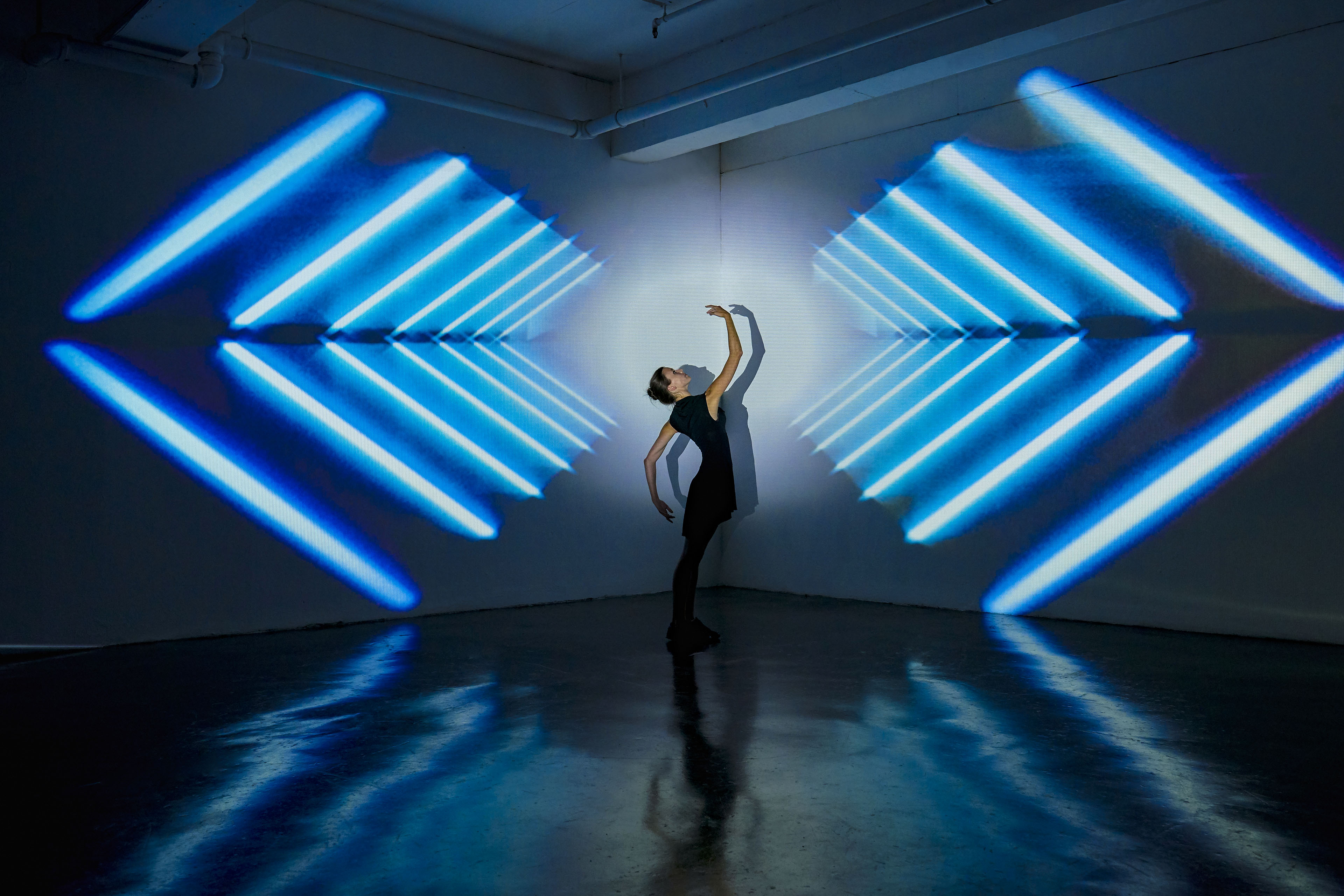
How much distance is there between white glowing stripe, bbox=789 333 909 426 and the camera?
20.3 feet

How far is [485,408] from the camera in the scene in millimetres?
5945

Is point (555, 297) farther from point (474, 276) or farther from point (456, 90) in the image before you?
point (456, 90)

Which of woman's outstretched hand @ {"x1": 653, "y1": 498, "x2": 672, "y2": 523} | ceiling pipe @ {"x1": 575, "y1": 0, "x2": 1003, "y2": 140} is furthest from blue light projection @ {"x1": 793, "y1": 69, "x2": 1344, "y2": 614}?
woman's outstretched hand @ {"x1": 653, "y1": 498, "x2": 672, "y2": 523}

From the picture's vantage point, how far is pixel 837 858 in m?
2.07

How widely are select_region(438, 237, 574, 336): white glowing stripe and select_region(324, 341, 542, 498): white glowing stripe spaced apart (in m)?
0.44

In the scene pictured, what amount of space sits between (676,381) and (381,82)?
2289mm

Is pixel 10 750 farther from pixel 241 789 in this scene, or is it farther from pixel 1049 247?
pixel 1049 247

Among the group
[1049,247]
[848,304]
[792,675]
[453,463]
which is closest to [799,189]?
[848,304]

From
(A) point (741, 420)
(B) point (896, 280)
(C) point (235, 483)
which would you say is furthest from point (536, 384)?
(B) point (896, 280)

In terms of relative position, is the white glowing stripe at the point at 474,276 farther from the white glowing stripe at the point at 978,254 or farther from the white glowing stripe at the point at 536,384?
the white glowing stripe at the point at 978,254

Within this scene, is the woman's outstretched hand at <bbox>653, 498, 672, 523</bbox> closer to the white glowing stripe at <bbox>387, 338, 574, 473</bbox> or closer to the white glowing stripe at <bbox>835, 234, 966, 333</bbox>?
the white glowing stripe at <bbox>387, 338, 574, 473</bbox>

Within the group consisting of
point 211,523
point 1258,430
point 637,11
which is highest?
point 637,11

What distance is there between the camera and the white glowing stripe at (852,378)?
6199 mm

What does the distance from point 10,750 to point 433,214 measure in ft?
11.8
